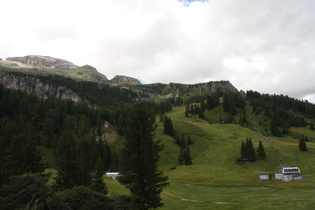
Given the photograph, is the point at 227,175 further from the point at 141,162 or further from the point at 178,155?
the point at 141,162

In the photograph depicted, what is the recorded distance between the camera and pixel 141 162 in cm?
3095

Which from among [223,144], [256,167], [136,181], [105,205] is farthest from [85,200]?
[223,144]

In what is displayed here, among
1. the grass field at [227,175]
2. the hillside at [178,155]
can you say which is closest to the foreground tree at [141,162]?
the hillside at [178,155]

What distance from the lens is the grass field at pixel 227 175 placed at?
36856 mm

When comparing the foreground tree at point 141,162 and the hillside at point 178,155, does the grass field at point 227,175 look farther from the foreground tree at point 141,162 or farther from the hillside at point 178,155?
the foreground tree at point 141,162

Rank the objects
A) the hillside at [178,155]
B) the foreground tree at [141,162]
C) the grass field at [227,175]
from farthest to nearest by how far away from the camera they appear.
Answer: the grass field at [227,175], the hillside at [178,155], the foreground tree at [141,162]

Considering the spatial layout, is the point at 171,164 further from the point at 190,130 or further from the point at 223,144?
the point at 190,130

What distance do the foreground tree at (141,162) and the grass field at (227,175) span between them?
392 inches

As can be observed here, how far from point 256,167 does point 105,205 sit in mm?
84514

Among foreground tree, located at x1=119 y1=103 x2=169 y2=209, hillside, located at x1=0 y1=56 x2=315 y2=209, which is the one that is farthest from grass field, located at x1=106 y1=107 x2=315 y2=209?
foreground tree, located at x1=119 y1=103 x2=169 y2=209

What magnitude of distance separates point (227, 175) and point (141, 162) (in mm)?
52362

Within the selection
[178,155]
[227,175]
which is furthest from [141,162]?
[178,155]

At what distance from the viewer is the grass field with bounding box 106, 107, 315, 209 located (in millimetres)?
36856

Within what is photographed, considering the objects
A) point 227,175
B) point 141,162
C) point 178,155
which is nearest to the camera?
point 141,162
